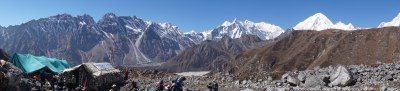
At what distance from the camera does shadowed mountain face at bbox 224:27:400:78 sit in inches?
5415

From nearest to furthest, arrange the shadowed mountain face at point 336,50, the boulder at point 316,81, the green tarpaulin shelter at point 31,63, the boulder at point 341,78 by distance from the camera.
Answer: the boulder at point 341,78
the boulder at point 316,81
the green tarpaulin shelter at point 31,63
the shadowed mountain face at point 336,50

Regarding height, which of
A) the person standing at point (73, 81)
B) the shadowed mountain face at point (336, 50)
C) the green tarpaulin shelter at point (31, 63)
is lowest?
the person standing at point (73, 81)

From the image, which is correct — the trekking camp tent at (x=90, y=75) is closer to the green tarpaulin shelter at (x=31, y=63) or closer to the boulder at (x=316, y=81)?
the green tarpaulin shelter at (x=31, y=63)

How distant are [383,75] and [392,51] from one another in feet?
298

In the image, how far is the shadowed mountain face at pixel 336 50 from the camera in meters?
138

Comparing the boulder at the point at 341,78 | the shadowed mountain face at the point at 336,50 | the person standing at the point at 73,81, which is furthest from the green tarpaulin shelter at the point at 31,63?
the shadowed mountain face at the point at 336,50

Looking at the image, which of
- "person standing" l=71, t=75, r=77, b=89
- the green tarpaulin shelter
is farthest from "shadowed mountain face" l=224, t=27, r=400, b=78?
"person standing" l=71, t=75, r=77, b=89

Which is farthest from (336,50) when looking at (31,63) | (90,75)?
(90,75)

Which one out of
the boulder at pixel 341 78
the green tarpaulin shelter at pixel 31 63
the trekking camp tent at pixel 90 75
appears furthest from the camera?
the green tarpaulin shelter at pixel 31 63

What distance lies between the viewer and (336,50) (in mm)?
156625

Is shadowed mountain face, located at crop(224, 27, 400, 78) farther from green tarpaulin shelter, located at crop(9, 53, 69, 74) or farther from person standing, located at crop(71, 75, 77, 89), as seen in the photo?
person standing, located at crop(71, 75, 77, 89)

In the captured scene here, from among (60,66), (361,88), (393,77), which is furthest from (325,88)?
(60,66)

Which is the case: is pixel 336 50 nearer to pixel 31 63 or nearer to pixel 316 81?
pixel 316 81

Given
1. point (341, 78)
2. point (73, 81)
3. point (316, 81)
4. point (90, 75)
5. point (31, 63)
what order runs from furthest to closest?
1. point (31, 63)
2. point (90, 75)
3. point (316, 81)
4. point (341, 78)
5. point (73, 81)
